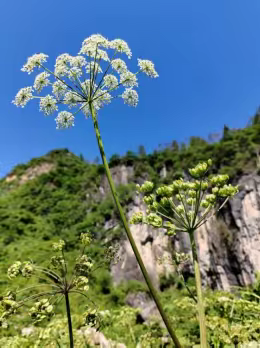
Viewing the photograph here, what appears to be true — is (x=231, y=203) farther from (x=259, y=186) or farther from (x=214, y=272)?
(x=214, y=272)

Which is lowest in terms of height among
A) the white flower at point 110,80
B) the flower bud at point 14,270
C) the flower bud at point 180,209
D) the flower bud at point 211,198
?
the flower bud at point 14,270

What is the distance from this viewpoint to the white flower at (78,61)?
3.69 m

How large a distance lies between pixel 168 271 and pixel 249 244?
38.4 ft

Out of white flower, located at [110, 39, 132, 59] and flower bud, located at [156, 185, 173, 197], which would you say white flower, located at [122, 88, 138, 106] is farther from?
flower bud, located at [156, 185, 173, 197]

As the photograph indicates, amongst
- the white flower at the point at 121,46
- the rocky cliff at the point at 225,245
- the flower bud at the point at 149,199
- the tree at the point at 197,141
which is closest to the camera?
the flower bud at the point at 149,199

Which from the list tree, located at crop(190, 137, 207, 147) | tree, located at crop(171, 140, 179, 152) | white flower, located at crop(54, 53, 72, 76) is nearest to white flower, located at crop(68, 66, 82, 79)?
white flower, located at crop(54, 53, 72, 76)

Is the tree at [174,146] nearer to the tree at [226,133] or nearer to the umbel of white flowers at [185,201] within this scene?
the tree at [226,133]

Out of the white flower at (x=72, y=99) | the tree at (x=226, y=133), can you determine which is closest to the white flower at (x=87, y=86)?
the white flower at (x=72, y=99)

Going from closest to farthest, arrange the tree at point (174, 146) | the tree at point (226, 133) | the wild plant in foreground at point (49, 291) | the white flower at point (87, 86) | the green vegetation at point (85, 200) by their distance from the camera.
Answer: the wild plant in foreground at point (49, 291) < the white flower at point (87, 86) < the green vegetation at point (85, 200) < the tree at point (226, 133) < the tree at point (174, 146)

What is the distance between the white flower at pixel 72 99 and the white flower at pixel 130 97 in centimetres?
60

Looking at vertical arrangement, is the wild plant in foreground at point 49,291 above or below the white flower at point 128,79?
below

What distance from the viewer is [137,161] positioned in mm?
48844

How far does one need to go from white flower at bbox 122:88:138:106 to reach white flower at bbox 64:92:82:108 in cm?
60

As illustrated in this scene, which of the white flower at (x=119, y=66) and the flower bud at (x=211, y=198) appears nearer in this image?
the flower bud at (x=211, y=198)
